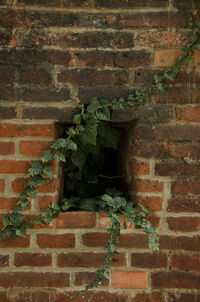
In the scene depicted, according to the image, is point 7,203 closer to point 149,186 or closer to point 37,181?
point 37,181

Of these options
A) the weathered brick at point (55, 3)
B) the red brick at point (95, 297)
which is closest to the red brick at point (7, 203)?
the red brick at point (95, 297)

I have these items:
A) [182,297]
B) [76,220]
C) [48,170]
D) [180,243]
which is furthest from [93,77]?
[182,297]

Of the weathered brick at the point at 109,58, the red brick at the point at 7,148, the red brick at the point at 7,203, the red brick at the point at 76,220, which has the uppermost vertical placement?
the weathered brick at the point at 109,58

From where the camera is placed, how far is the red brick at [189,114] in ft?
4.74

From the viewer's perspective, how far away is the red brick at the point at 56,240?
1.46m

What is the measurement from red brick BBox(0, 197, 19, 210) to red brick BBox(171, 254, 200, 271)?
2.78ft

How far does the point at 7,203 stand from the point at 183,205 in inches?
34.9

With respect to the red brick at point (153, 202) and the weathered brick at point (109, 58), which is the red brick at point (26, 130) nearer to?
the weathered brick at point (109, 58)

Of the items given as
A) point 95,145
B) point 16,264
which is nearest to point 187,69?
point 95,145

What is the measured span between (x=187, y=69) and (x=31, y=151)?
34.4 inches

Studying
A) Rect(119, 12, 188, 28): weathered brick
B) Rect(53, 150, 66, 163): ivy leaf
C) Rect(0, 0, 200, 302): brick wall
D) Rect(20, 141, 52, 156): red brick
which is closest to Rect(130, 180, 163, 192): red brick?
Rect(0, 0, 200, 302): brick wall

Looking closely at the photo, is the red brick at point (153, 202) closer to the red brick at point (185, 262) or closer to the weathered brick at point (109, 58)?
the red brick at point (185, 262)

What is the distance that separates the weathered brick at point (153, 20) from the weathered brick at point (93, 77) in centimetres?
23

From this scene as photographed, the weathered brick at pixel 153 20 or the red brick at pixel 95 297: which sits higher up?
the weathered brick at pixel 153 20
